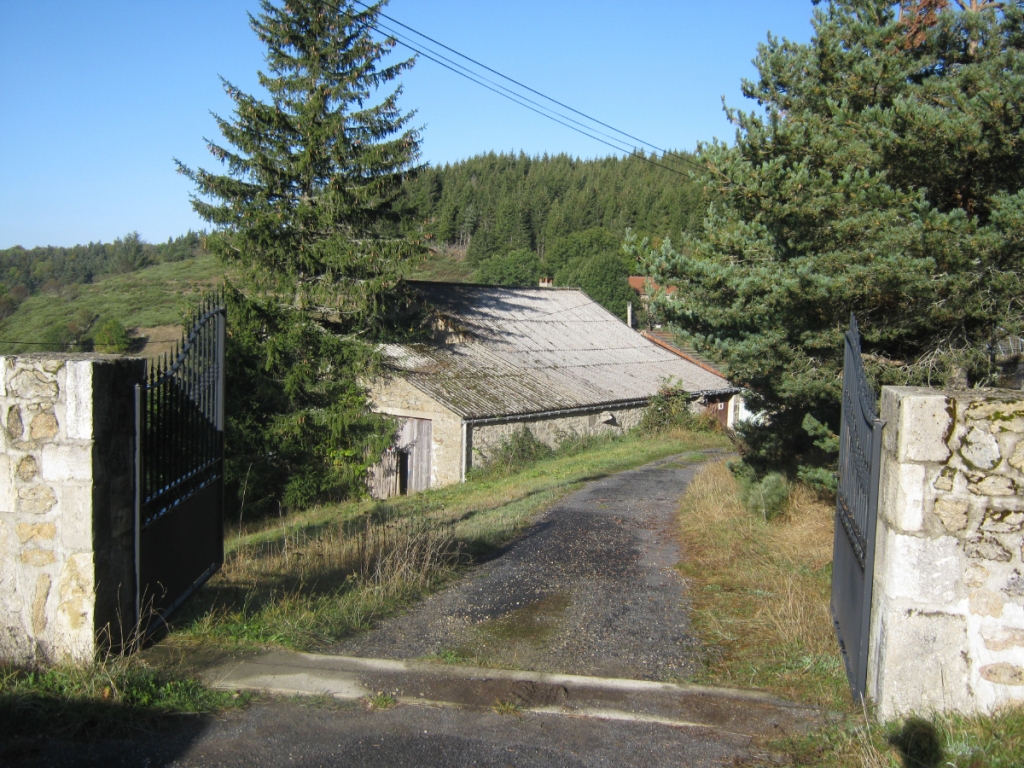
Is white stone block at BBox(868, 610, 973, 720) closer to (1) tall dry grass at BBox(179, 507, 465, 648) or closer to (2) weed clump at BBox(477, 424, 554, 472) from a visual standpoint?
(1) tall dry grass at BBox(179, 507, 465, 648)

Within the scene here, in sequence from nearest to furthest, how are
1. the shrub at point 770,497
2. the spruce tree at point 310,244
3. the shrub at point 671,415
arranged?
the shrub at point 770,497 < the spruce tree at point 310,244 < the shrub at point 671,415

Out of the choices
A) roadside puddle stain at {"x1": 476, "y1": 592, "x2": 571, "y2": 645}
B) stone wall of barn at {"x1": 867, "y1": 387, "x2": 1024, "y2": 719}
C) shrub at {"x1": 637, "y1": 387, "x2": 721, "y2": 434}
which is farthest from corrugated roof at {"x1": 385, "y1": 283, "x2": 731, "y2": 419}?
stone wall of barn at {"x1": 867, "y1": 387, "x2": 1024, "y2": 719}

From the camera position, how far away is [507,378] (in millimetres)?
23156

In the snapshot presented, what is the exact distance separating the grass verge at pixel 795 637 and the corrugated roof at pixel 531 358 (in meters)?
11.0

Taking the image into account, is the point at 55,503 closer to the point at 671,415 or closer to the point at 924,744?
the point at 924,744

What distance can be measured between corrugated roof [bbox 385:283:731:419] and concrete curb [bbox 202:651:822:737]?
14709mm

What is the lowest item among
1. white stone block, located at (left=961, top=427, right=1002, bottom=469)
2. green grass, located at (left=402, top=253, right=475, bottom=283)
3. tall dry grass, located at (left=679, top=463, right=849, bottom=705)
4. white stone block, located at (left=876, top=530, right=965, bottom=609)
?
tall dry grass, located at (left=679, top=463, right=849, bottom=705)

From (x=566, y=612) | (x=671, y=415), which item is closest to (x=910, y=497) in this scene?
(x=566, y=612)

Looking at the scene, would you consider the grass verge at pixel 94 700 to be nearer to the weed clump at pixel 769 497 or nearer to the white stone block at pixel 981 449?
the white stone block at pixel 981 449

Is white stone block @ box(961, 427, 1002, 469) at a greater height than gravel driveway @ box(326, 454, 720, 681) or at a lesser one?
greater

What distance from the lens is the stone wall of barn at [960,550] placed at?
12.4 ft

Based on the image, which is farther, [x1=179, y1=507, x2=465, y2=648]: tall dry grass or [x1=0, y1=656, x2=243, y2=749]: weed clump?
[x1=179, y1=507, x2=465, y2=648]: tall dry grass

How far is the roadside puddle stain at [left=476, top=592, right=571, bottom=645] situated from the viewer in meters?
5.91

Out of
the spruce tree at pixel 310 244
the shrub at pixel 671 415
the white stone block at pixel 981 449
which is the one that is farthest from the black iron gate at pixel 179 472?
the shrub at pixel 671 415
